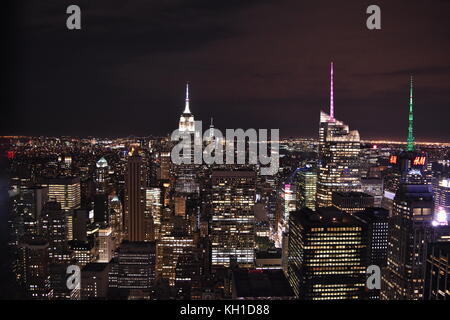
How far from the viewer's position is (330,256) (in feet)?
31.1

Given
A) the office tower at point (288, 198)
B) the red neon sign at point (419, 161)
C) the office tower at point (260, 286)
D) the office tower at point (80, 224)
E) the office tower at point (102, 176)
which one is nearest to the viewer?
the office tower at point (260, 286)

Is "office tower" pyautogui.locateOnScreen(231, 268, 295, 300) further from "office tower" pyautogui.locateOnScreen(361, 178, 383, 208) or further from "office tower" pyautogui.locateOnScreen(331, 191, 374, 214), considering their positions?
"office tower" pyautogui.locateOnScreen(361, 178, 383, 208)

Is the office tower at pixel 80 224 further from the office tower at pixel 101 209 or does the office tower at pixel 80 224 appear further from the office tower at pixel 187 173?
the office tower at pixel 187 173

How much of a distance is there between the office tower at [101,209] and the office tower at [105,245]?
2.23 feet

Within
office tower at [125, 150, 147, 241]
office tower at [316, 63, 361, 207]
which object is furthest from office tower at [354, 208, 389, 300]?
office tower at [125, 150, 147, 241]

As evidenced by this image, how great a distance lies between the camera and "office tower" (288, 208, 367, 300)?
9203 millimetres

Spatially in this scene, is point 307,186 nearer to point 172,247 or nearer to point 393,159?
point 393,159

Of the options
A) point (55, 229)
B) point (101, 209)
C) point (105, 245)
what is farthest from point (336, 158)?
point (55, 229)

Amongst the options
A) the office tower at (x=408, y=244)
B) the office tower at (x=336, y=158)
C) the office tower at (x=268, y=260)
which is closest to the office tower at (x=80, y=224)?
the office tower at (x=268, y=260)

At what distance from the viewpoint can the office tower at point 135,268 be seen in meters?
10.8

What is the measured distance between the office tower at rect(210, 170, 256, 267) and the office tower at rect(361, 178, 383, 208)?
487 centimetres

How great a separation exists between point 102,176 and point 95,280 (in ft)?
21.9

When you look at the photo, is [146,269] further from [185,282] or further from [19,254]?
[19,254]

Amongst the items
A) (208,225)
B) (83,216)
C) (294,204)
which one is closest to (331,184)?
(294,204)
